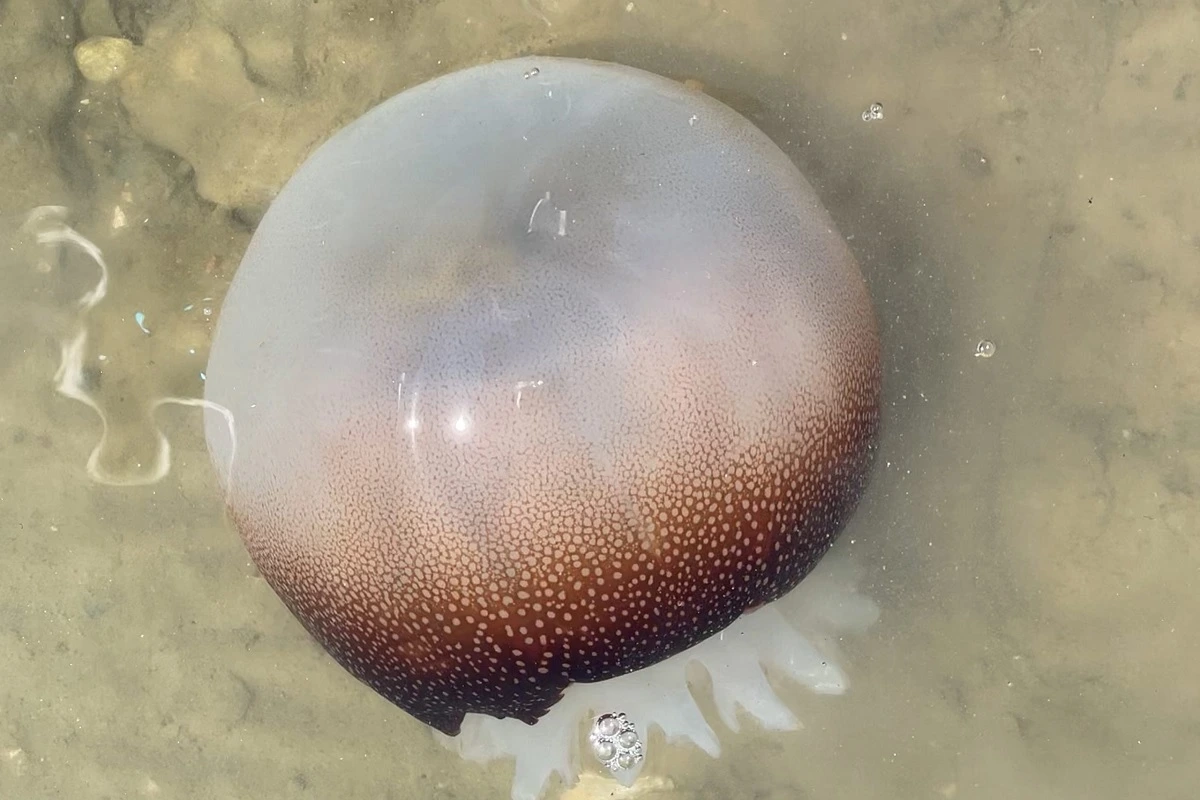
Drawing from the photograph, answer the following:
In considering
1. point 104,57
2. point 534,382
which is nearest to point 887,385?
point 534,382

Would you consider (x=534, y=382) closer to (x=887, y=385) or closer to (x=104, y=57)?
(x=887, y=385)

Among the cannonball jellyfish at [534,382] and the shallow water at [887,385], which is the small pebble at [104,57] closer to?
the shallow water at [887,385]

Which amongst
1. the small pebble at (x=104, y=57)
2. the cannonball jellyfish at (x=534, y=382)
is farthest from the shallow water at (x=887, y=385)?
the cannonball jellyfish at (x=534, y=382)

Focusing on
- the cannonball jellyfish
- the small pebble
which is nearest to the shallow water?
the small pebble

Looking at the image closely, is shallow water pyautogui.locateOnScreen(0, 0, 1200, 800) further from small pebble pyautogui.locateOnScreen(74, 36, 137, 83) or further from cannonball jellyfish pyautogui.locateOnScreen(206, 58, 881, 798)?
cannonball jellyfish pyautogui.locateOnScreen(206, 58, 881, 798)

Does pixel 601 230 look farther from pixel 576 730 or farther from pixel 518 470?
pixel 576 730

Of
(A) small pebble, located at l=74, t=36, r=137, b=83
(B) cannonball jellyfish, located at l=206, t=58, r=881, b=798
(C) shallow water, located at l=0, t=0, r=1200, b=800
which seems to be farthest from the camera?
(A) small pebble, located at l=74, t=36, r=137, b=83
